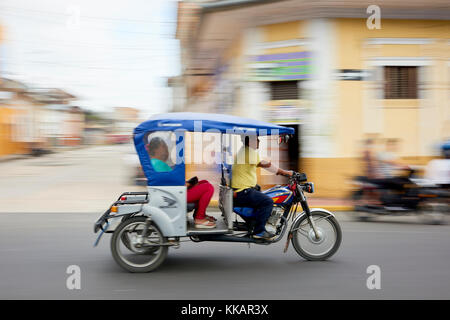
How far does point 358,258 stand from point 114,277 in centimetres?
307

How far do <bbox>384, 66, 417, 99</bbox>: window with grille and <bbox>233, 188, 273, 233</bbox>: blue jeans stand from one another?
7963mm

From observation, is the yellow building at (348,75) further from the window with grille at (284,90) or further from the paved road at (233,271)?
Result: the paved road at (233,271)

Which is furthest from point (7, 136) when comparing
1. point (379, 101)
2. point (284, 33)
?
point (379, 101)

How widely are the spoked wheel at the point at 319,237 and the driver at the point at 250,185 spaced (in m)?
0.42

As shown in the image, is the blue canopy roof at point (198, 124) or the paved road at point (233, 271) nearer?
the paved road at point (233, 271)

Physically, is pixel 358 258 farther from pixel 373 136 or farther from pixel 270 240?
pixel 373 136

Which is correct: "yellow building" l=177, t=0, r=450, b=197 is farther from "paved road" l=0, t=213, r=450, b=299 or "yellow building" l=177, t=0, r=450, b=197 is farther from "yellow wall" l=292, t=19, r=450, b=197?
"paved road" l=0, t=213, r=450, b=299

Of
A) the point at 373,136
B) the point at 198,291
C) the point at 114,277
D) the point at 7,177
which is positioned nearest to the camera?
the point at 198,291

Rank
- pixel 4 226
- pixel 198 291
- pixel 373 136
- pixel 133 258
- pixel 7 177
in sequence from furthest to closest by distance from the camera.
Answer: pixel 7 177
pixel 373 136
pixel 4 226
pixel 133 258
pixel 198 291

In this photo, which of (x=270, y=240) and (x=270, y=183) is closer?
(x=270, y=240)

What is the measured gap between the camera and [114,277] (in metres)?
5.05

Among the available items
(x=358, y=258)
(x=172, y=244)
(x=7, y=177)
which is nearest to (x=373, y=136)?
(x=358, y=258)

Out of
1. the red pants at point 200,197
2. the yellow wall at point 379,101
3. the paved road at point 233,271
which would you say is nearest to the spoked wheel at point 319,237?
the paved road at point 233,271

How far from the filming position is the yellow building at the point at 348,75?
39.0ft
